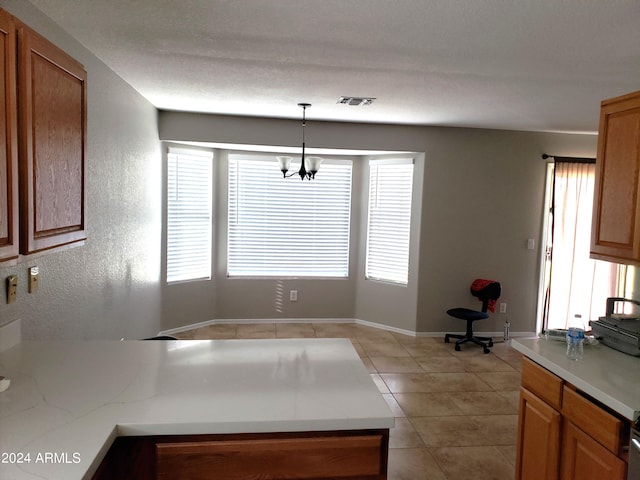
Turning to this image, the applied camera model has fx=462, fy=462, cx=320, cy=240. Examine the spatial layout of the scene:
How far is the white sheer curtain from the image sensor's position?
17.5 feet

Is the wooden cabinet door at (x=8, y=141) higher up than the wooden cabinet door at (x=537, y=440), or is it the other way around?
the wooden cabinet door at (x=8, y=141)

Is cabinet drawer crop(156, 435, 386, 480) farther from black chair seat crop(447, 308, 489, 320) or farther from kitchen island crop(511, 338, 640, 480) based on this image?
black chair seat crop(447, 308, 489, 320)

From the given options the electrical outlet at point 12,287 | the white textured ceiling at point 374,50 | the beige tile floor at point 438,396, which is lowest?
the beige tile floor at point 438,396

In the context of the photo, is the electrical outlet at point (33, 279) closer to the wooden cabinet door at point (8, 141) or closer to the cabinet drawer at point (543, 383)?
the wooden cabinet door at point (8, 141)

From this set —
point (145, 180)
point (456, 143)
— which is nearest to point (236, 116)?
point (145, 180)

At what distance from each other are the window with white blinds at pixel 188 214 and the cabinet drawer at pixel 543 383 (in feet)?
13.0

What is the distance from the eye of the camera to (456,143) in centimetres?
539

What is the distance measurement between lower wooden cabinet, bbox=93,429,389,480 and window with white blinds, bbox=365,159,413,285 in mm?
4174

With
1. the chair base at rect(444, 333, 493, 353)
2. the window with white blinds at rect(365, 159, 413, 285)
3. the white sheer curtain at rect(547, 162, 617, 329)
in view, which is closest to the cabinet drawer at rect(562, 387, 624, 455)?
the chair base at rect(444, 333, 493, 353)

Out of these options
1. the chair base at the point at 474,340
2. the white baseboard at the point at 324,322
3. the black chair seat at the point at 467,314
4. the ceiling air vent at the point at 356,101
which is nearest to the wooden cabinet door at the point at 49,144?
the ceiling air vent at the point at 356,101

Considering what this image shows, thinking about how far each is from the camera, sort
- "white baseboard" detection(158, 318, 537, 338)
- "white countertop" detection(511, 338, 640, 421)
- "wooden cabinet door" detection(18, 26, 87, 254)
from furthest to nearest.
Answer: "white baseboard" detection(158, 318, 537, 338) → "white countertop" detection(511, 338, 640, 421) → "wooden cabinet door" detection(18, 26, 87, 254)

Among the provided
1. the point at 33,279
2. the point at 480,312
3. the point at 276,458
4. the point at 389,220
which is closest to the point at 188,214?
the point at 389,220

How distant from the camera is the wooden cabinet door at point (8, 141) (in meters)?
1.30

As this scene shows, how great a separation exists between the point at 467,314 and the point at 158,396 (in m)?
4.09
